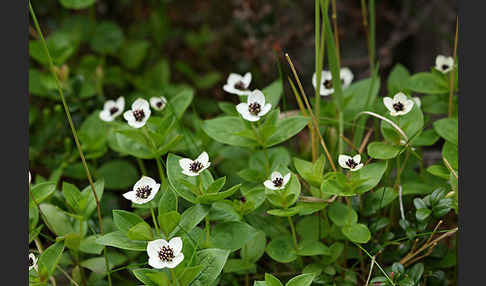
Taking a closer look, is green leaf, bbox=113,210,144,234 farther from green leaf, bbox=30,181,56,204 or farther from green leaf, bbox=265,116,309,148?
green leaf, bbox=265,116,309,148

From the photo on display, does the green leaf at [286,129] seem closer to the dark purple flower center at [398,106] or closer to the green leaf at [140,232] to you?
the dark purple flower center at [398,106]

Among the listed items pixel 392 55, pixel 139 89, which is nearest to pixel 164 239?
pixel 139 89

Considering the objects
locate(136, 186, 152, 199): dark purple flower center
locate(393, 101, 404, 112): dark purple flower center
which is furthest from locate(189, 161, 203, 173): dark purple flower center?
locate(393, 101, 404, 112): dark purple flower center

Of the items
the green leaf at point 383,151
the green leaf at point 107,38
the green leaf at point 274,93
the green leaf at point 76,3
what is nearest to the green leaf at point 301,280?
the green leaf at point 383,151

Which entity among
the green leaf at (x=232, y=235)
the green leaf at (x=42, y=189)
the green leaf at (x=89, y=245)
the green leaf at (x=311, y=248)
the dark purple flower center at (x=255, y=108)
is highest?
the dark purple flower center at (x=255, y=108)

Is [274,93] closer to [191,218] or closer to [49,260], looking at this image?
[191,218]

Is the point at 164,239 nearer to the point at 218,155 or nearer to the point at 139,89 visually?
the point at 218,155
